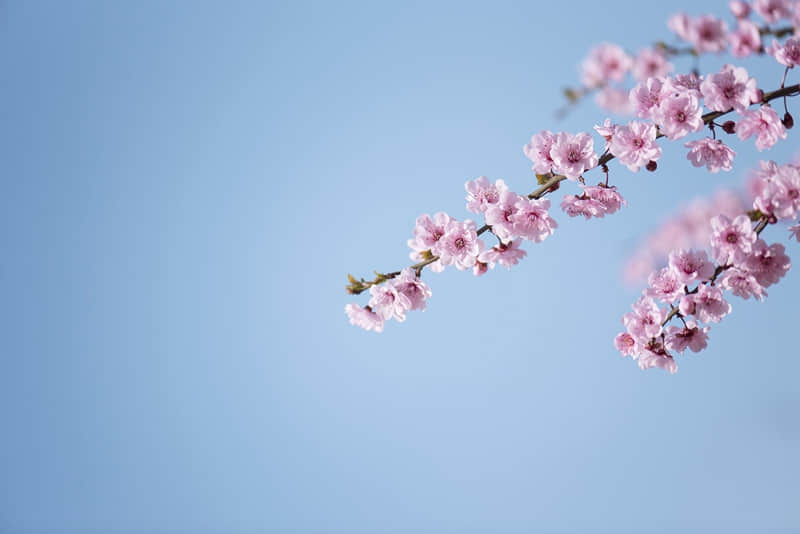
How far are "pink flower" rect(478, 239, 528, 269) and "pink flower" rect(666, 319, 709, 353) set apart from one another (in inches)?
35.7

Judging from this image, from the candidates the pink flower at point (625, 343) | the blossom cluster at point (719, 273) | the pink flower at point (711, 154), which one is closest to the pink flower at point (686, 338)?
the blossom cluster at point (719, 273)

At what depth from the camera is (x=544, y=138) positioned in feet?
9.95

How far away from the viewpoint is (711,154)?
3.05 metres

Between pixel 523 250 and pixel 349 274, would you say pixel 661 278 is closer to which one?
pixel 523 250

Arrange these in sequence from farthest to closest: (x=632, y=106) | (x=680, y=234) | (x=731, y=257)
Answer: (x=680, y=234)
(x=632, y=106)
(x=731, y=257)

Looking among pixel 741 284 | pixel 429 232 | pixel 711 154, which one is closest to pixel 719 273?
pixel 741 284

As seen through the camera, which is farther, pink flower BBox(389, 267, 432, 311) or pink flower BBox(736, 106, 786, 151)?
pink flower BBox(389, 267, 432, 311)

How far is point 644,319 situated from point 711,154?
37.8 inches

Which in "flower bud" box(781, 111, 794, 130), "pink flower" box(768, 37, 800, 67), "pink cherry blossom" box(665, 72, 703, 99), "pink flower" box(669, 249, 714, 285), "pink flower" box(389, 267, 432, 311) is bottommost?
"pink flower" box(669, 249, 714, 285)

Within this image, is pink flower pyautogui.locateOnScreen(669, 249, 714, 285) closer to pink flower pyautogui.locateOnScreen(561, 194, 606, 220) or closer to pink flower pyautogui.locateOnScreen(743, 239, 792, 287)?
pink flower pyautogui.locateOnScreen(743, 239, 792, 287)

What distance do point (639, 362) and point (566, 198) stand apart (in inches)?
39.5

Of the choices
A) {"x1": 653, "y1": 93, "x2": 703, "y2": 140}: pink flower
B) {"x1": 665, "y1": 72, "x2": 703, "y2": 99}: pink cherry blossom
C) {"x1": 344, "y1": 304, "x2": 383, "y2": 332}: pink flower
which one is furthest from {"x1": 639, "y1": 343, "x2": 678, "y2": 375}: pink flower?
{"x1": 344, "y1": 304, "x2": 383, "y2": 332}: pink flower

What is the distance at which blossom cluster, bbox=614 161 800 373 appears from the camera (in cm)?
265

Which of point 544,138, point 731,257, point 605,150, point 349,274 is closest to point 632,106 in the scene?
point 605,150
